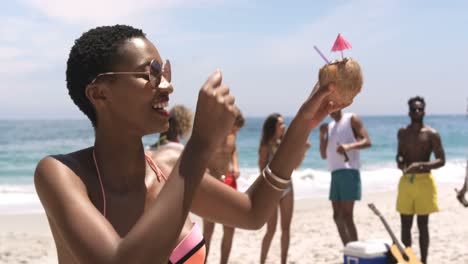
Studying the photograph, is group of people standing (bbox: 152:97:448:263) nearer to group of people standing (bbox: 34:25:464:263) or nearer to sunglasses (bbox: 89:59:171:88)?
group of people standing (bbox: 34:25:464:263)

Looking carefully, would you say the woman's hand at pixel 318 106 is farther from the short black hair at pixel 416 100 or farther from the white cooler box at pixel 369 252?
the short black hair at pixel 416 100

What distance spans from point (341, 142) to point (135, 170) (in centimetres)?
539

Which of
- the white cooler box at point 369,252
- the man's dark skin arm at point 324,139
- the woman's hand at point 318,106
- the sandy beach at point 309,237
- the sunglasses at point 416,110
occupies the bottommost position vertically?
the sandy beach at point 309,237

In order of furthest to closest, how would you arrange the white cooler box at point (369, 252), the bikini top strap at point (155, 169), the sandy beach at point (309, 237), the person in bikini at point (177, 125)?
the sandy beach at point (309, 237) → the person in bikini at point (177, 125) → the white cooler box at point (369, 252) → the bikini top strap at point (155, 169)

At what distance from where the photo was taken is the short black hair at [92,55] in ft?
4.95

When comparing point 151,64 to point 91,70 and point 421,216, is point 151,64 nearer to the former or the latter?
point 91,70

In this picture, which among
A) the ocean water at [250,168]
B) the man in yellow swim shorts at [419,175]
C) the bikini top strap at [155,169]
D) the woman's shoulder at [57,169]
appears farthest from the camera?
the ocean water at [250,168]

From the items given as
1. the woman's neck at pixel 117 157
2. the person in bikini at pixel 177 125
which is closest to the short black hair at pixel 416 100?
the person in bikini at pixel 177 125

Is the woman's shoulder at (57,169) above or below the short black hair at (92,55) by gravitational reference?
below

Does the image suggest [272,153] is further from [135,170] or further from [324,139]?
[135,170]

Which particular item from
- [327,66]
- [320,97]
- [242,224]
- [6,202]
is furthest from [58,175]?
[6,202]

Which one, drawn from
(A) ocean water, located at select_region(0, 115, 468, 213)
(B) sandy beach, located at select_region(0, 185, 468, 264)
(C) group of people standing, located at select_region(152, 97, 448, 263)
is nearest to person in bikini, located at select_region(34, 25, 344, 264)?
(C) group of people standing, located at select_region(152, 97, 448, 263)

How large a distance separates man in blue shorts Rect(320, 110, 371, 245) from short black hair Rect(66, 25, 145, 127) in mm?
5344

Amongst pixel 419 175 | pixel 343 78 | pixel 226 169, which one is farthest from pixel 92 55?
pixel 419 175
